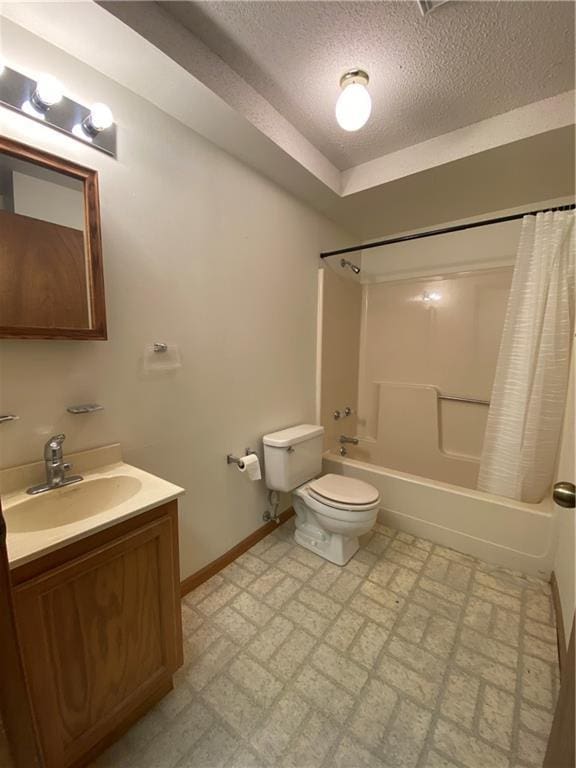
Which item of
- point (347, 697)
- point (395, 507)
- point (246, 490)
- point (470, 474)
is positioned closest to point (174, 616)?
point (347, 697)

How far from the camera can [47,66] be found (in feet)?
3.49

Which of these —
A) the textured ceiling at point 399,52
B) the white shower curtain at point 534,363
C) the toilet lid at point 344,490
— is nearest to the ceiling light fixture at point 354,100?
the textured ceiling at point 399,52

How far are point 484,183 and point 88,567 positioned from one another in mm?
2717

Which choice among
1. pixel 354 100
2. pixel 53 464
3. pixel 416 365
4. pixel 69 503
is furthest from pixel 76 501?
pixel 416 365

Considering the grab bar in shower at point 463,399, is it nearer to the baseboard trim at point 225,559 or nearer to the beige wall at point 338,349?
the beige wall at point 338,349

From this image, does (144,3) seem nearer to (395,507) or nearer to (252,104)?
(252,104)

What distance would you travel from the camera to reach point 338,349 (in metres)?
2.69

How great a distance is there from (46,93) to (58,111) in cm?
8

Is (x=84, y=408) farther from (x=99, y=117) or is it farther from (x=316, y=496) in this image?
(x=316, y=496)

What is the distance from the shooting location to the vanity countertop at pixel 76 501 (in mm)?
791

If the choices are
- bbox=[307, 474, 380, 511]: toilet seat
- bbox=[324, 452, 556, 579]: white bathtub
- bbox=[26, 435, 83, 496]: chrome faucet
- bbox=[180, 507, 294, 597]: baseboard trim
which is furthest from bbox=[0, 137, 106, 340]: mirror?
bbox=[324, 452, 556, 579]: white bathtub

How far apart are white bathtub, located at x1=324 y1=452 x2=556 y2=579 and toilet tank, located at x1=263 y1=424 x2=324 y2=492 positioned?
17.9 inches

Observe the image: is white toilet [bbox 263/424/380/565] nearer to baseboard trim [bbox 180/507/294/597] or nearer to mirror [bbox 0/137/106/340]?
baseboard trim [bbox 180/507/294/597]

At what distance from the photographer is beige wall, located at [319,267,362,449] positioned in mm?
2477
